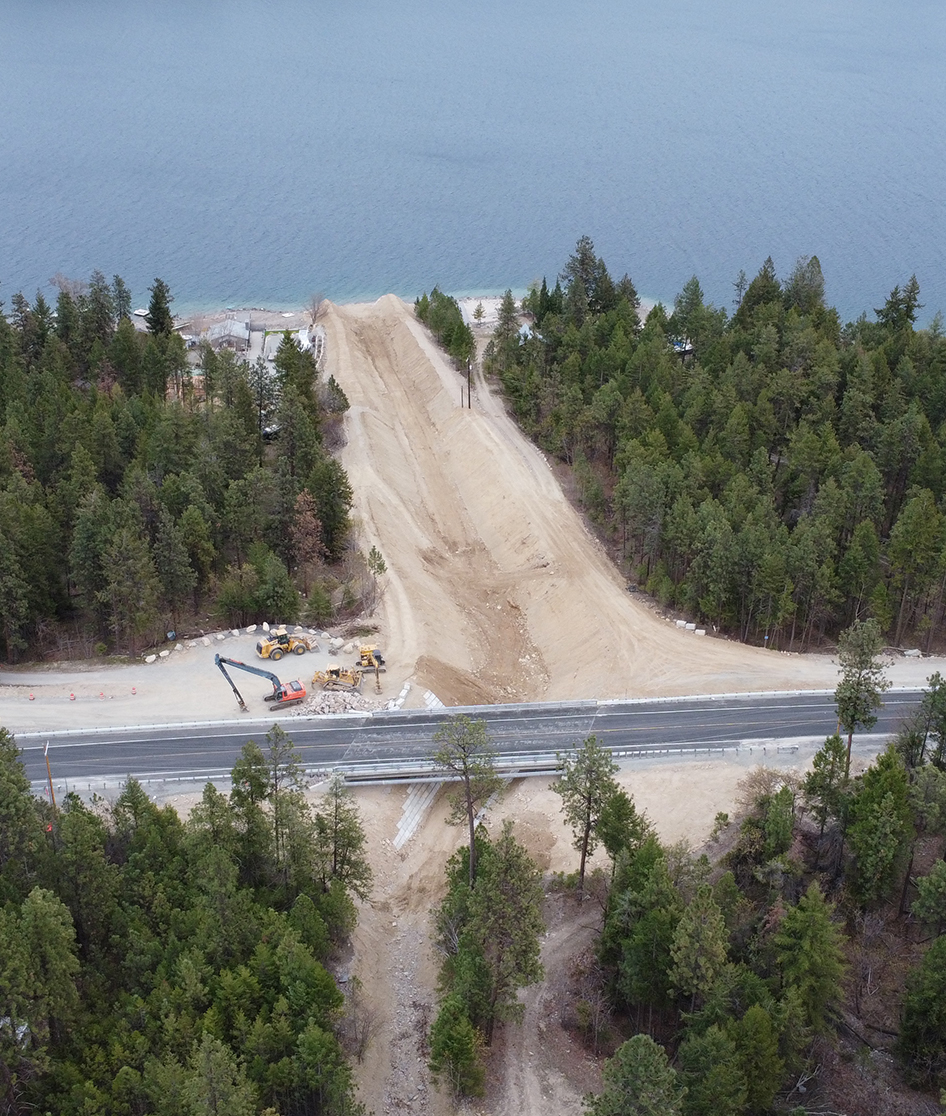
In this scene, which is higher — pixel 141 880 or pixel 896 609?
pixel 896 609

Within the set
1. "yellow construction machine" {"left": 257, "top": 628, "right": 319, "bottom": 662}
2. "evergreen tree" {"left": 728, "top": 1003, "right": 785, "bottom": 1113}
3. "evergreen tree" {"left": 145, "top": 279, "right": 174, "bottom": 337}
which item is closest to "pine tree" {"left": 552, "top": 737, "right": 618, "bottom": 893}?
"evergreen tree" {"left": 728, "top": 1003, "right": 785, "bottom": 1113}

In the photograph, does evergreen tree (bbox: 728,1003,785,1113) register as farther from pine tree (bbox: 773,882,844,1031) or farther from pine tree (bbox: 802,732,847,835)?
pine tree (bbox: 802,732,847,835)

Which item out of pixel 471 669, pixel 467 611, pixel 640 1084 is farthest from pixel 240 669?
pixel 640 1084

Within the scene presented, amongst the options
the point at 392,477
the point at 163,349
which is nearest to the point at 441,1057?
the point at 392,477

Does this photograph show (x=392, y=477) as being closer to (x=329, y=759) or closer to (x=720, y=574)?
(x=720, y=574)

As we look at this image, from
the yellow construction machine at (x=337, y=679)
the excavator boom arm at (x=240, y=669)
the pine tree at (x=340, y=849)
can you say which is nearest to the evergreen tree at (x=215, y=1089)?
the pine tree at (x=340, y=849)

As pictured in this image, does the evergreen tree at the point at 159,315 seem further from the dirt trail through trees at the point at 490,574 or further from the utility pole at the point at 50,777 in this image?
the utility pole at the point at 50,777

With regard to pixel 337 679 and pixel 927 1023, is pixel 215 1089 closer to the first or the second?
pixel 927 1023

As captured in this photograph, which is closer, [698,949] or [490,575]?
[698,949]
